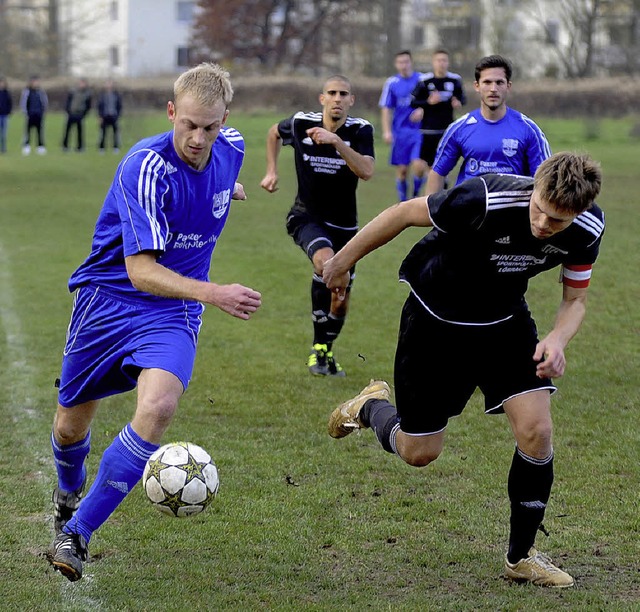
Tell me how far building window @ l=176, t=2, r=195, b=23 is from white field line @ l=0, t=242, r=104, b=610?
6325cm

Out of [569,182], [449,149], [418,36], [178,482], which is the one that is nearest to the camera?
[569,182]

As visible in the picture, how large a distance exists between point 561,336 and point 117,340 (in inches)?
70.6

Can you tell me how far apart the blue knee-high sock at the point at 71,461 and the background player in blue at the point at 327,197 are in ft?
11.3

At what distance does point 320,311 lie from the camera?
322 inches

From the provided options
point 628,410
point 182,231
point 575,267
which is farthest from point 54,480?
point 628,410

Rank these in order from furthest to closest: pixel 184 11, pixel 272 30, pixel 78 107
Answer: pixel 184 11 → pixel 272 30 → pixel 78 107

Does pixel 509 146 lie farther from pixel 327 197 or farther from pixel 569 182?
pixel 569 182

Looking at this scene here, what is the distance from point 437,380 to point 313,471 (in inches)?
57.9

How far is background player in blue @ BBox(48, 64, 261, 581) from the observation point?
4043 millimetres

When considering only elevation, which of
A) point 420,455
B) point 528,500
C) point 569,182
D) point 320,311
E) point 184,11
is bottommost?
point 184,11

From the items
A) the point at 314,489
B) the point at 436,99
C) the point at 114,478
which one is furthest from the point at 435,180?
the point at 436,99

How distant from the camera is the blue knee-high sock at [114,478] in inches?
160

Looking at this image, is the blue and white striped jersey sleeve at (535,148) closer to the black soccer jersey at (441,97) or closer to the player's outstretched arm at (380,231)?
the player's outstretched arm at (380,231)

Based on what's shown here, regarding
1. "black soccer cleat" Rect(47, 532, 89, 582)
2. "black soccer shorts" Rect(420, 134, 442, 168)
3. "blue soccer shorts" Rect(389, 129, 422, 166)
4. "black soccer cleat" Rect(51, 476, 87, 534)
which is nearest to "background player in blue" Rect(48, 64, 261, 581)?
"black soccer cleat" Rect(47, 532, 89, 582)
